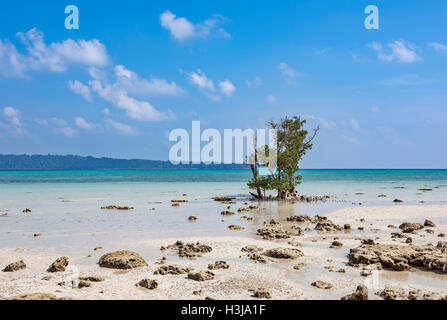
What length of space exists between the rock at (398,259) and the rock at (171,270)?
172 inches

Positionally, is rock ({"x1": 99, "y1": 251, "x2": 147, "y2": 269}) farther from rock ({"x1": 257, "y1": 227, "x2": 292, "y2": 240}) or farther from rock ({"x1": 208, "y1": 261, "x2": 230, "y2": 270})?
rock ({"x1": 257, "y1": 227, "x2": 292, "y2": 240})

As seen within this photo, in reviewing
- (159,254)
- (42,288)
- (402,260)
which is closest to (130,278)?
(42,288)

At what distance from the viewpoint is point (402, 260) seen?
9.17 m

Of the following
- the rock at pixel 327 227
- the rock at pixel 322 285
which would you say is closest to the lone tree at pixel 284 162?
the rock at pixel 327 227

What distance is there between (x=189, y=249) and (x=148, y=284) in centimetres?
337

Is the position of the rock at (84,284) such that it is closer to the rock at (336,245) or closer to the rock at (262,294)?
the rock at (262,294)

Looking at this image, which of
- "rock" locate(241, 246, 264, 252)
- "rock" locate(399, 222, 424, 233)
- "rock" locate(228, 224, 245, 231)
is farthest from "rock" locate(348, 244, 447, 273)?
"rock" locate(228, 224, 245, 231)

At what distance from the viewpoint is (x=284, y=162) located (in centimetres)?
3108

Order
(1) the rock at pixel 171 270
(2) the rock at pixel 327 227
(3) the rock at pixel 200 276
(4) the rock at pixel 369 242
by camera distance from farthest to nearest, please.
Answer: (2) the rock at pixel 327 227
(4) the rock at pixel 369 242
(1) the rock at pixel 171 270
(3) the rock at pixel 200 276

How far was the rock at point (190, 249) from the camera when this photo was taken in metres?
10.7

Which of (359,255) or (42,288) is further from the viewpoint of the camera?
(359,255)

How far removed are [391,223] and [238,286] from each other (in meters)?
12.2
